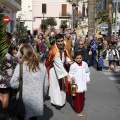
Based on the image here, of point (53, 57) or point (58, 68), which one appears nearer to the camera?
point (58, 68)

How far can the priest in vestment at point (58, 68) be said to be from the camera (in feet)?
24.8

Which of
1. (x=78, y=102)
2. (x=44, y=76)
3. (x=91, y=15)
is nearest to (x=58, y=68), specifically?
(x=78, y=102)

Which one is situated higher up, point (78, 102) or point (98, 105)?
point (78, 102)

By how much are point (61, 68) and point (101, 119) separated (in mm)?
1320

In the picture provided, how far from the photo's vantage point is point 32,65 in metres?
5.26

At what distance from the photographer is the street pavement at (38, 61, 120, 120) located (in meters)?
7.39

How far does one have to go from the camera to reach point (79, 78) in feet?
24.4

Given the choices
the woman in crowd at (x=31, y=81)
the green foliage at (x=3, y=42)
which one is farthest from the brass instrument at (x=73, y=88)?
the green foliage at (x=3, y=42)

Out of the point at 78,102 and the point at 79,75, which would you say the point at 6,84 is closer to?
the point at 79,75

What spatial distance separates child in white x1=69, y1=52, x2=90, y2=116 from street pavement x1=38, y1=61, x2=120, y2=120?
0.23 metres

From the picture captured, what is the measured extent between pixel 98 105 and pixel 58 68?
1.64 m

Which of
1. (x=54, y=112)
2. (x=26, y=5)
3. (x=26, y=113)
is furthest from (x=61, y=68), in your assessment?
(x=26, y=5)

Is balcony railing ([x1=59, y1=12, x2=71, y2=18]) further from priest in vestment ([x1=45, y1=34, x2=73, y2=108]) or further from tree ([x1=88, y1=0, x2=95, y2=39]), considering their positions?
priest in vestment ([x1=45, y1=34, x2=73, y2=108])

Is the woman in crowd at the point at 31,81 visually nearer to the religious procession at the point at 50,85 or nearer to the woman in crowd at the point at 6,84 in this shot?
the religious procession at the point at 50,85
